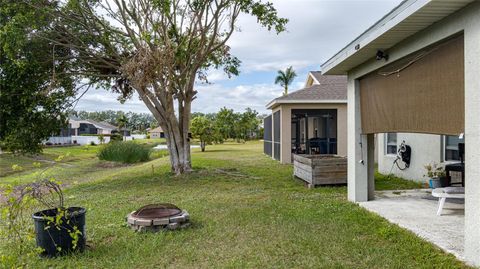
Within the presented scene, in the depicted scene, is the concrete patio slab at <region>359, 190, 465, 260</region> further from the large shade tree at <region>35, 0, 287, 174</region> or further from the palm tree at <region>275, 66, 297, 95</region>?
the palm tree at <region>275, 66, 297, 95</region>

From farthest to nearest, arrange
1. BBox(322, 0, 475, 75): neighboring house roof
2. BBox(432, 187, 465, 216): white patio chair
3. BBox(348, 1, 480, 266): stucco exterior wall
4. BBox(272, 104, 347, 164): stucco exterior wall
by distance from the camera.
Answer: BBox(272, 104, 347, 164): stucco exterior wall → BBox(432, 187, 465, 216): white patio chair → BBox(322, 0, 475, 75): neighboring house roof → BBox(348, 1, 480, 266): stucco exterior wall

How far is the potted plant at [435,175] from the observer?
8.09 m

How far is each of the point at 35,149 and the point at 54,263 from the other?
8.45 meters

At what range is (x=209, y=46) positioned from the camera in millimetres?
11742

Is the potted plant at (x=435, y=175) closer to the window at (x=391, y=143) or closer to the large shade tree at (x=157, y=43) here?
the window at (x=391, y=143)

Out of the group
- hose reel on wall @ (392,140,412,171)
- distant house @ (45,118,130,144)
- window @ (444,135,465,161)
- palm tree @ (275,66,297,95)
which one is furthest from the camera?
distant house @ (45,118,130,144)

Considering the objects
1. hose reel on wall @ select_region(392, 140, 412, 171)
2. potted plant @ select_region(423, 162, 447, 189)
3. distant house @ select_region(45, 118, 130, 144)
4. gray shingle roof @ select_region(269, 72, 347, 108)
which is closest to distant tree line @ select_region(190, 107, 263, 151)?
distant house @ select_region(45, 118, 130, 144)

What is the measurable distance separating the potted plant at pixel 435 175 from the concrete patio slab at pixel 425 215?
244mm

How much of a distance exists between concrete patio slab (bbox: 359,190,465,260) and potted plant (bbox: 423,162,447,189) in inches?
9.6

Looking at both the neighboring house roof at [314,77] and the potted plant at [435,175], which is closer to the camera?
the potted plant at [435,175]

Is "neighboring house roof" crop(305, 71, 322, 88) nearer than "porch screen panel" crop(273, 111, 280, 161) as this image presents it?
No

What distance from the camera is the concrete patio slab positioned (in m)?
4.68

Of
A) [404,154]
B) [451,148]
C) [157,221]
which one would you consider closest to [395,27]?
[157,221]

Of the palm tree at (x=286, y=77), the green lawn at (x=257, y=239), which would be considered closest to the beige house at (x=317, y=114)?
the green lawn at (x=257, y=239)
